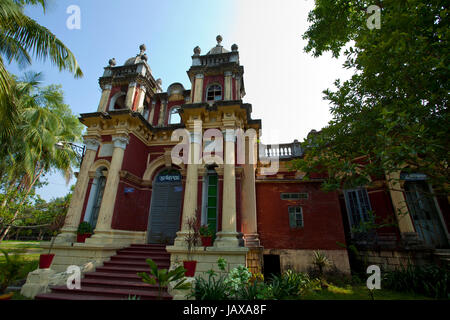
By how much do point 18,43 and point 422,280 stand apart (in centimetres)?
1555

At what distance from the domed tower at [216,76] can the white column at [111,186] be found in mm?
3931

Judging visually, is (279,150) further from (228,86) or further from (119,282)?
(119,282)

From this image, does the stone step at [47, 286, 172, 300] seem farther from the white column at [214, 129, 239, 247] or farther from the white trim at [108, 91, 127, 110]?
the white trim at [108, 91, 127, 110]

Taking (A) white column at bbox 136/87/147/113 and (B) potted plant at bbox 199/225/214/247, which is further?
(A) white column at bbox 136/87/147/113

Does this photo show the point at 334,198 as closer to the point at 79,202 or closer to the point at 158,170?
the point at 158,170

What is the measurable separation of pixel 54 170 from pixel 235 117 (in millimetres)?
14924

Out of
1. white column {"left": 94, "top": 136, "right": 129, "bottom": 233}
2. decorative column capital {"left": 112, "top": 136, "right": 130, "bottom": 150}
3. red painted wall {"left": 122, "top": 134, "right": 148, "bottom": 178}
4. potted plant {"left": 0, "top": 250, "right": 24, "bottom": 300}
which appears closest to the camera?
potted plant {"left": 0, "top": 250, "right": 24, "bottom": 300}

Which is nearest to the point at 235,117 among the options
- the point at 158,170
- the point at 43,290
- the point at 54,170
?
the point at 158,170

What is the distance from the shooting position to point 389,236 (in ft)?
27.0

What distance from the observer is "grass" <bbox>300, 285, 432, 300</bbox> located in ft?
19.0

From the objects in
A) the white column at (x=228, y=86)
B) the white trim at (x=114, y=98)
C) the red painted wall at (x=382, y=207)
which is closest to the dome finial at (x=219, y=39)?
the white column at (x=228, y=86)

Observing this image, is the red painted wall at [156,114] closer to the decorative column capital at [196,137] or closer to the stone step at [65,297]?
the decorative column capital at [196,137]

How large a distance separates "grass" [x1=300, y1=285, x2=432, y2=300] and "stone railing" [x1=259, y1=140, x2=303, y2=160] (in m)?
6.69
